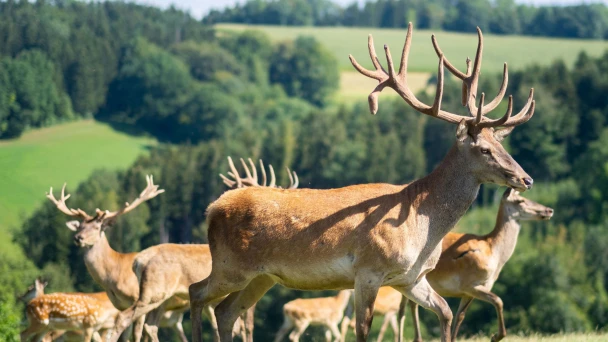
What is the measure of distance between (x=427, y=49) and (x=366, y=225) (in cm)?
11535

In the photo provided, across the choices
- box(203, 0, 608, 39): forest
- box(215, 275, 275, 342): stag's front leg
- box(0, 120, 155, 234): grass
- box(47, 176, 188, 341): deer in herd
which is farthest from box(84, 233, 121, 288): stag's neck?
box(203, 0, 608, 39): forest

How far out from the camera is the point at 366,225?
9.95 metres

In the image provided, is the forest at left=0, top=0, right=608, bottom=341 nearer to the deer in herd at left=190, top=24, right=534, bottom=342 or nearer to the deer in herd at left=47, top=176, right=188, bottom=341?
the deer in herd at left=47, top=176, right=188, bottom=341

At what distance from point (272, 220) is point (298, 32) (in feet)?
441

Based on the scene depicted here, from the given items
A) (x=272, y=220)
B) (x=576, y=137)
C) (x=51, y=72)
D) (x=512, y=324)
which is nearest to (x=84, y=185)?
(x=51, y=72)

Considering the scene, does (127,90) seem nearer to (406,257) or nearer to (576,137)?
(576,137)

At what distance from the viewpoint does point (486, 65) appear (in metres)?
110

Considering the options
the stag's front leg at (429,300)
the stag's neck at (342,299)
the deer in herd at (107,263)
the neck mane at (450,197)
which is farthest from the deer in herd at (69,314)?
the neck mane at (450,197)

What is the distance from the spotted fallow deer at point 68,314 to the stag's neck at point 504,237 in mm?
5741

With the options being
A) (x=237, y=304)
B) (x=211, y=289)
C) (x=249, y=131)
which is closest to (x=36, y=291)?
(x=237, y=304)

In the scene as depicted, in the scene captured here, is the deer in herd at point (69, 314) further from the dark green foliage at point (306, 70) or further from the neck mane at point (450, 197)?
the dark green foliage at point (306, 70)

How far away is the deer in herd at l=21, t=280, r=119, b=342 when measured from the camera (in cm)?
1512

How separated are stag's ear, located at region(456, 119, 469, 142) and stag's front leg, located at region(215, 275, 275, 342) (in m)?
2.48

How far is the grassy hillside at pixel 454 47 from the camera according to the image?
11025 cm
